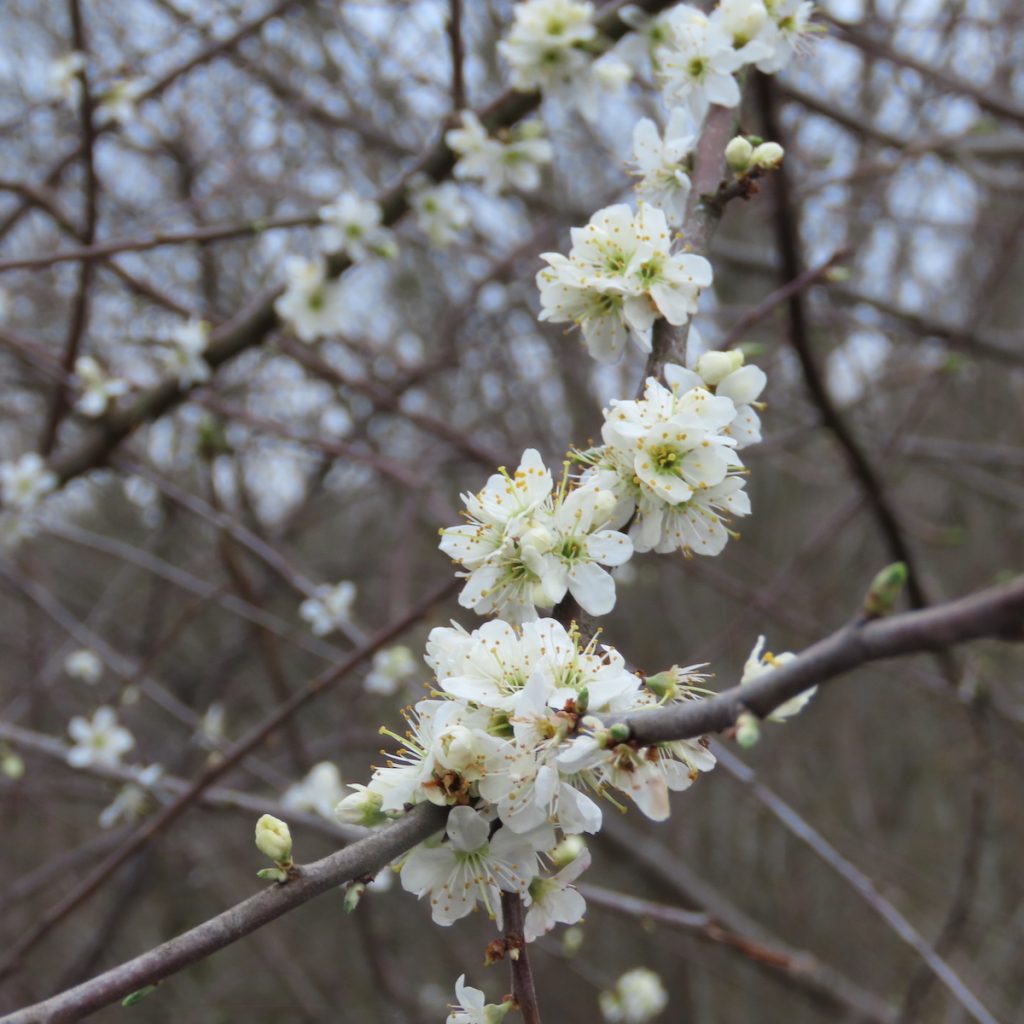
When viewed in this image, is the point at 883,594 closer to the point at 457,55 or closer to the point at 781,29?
the point at 781,29

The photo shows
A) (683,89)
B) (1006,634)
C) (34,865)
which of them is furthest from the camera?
(34,865)

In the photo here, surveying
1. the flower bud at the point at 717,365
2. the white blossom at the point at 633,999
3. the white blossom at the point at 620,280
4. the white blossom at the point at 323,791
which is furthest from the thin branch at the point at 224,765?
the white blossom at the point at 633,999

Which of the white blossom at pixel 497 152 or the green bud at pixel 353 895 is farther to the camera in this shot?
the white blossom at pixel 497 152

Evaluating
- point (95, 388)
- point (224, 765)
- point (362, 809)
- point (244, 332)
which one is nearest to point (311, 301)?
point (244, 332)

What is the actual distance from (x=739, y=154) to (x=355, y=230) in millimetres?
1442

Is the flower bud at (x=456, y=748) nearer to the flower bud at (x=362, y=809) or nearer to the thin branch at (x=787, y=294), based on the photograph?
the flower bud at (x=362, y=809)

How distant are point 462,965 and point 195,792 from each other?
3.82 metres

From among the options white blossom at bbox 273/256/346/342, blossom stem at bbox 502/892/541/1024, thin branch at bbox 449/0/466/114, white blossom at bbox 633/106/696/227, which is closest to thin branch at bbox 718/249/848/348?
white blossom at bbox 633/106/696/227

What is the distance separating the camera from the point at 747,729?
740 millimetres

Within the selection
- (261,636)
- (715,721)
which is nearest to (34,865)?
(261,636)

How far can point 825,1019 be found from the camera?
18.2 ft

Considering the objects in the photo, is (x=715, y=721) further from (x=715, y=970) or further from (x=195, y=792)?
(x=715, y=970)

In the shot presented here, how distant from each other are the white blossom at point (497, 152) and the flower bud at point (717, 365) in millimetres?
1396

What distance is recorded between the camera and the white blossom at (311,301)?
9.00 feet
